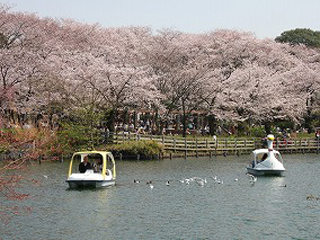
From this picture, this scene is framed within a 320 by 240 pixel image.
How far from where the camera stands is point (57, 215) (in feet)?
71.0

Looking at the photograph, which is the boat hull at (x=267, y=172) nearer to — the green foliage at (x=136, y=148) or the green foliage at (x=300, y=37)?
the green foliage at (x=136, y=148)

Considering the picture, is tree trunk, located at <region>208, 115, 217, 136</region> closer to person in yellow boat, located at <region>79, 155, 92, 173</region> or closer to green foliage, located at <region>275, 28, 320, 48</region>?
person in yellow boat, located at <region>79, 155, 92, 173</region>

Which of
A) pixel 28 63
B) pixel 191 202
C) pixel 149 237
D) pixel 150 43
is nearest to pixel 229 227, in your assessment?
pixel 149 237

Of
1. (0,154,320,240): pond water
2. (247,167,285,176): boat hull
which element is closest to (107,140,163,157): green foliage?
(0,154,320,240): pond water

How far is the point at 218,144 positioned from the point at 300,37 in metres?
46.9

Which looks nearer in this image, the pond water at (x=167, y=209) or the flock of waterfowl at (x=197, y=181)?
the pond water at (x=167, y=209)

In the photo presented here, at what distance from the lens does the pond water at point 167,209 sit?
62.8 ft

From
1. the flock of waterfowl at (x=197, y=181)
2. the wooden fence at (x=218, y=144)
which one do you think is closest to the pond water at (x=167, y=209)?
the flock of waterfowl at (x=197, y=181)

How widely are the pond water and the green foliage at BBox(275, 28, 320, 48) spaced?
59.5 metres

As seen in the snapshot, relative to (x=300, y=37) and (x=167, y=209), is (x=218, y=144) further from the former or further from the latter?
(x=300, y=37)

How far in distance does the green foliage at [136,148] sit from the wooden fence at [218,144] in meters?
1.73

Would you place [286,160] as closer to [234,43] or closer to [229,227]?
[234,43]

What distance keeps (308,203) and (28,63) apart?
93.9ft

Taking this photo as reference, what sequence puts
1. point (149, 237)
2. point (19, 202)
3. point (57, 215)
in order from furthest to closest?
point (19, 202) < point (57, 215) < point (149, 237)
